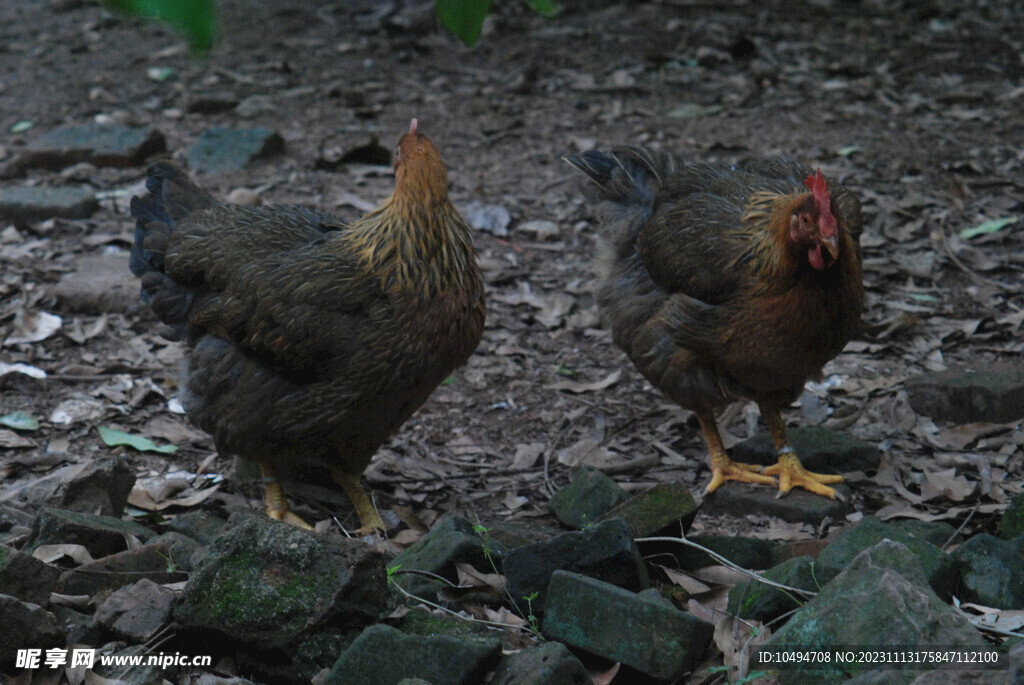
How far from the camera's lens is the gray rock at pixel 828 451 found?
16.6 feet

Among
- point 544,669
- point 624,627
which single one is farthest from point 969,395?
point 544,669

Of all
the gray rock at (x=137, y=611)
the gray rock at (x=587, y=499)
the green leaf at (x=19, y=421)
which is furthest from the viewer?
the green leaf at (x=19, y=421)

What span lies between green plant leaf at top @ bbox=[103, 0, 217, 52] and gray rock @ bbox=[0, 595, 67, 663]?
7.20 ft

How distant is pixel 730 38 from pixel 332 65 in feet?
13.5

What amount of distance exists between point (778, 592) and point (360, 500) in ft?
7.02

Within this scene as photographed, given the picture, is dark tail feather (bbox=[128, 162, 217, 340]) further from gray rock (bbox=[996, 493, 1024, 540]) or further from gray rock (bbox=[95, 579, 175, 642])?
gray rock (bbox=[996, 493, 1024, 540])

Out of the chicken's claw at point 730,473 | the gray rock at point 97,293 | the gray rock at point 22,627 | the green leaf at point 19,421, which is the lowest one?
the chicken's claw at point 730,473

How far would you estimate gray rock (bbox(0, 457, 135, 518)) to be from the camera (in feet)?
13.7

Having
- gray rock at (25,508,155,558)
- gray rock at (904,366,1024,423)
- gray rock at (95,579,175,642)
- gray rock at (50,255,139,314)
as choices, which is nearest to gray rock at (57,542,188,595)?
gray rock at (25,508,155,558)

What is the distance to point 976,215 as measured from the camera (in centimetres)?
716

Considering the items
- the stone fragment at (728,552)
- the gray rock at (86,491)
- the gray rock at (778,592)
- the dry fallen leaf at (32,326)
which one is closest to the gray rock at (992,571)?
the gray rock at (778,592)

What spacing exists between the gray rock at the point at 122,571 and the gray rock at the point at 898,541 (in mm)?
2255

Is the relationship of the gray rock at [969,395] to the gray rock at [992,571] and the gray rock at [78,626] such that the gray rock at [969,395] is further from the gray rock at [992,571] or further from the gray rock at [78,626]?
the gray rock at [78,626]

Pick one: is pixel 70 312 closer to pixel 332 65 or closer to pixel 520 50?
pixel 332 65
